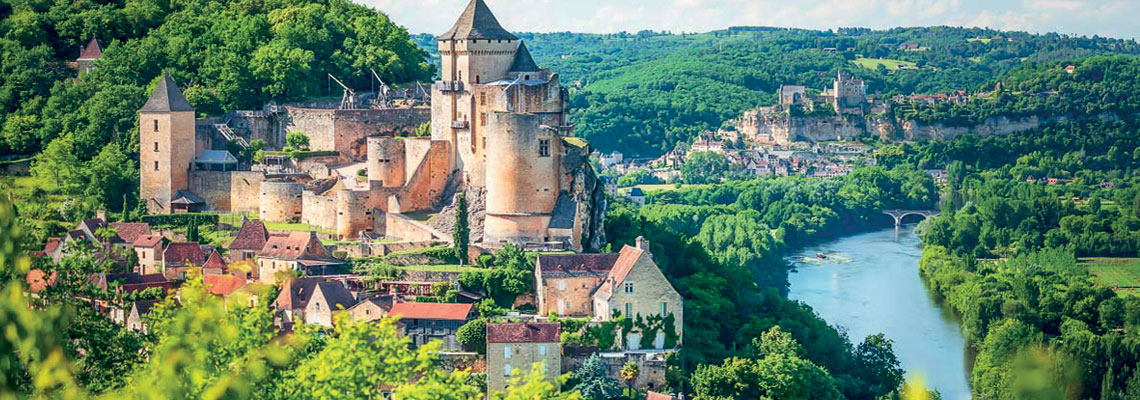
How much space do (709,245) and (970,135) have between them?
61.0 metres

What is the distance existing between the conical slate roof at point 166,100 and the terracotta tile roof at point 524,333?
1770 cm

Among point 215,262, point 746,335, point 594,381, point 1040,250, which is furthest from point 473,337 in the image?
point 1040,250

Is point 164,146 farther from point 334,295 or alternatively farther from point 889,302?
point 889,302

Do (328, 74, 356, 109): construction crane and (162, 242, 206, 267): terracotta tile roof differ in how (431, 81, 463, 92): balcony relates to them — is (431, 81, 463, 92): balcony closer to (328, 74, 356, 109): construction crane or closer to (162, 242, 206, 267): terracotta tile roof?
(328, 74, 356, 109): construction crane

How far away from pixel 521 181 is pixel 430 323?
6662mm

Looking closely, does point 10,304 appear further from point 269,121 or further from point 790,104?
point 790,104

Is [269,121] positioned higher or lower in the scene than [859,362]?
higher

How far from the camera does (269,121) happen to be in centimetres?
5800

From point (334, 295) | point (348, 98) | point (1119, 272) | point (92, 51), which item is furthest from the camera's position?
point (1119, 272)

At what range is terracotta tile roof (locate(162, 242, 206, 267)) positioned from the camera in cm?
4744

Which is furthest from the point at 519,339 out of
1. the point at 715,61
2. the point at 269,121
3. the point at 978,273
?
the point at 715,61

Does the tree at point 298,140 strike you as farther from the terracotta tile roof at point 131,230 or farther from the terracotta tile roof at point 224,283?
the terracotta tile roof at point 224,283

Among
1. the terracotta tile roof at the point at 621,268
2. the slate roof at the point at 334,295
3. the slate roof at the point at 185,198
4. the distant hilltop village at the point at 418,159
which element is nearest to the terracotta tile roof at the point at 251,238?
the distant hilltop village at the point at 418,159

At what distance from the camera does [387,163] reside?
51.2 metres
